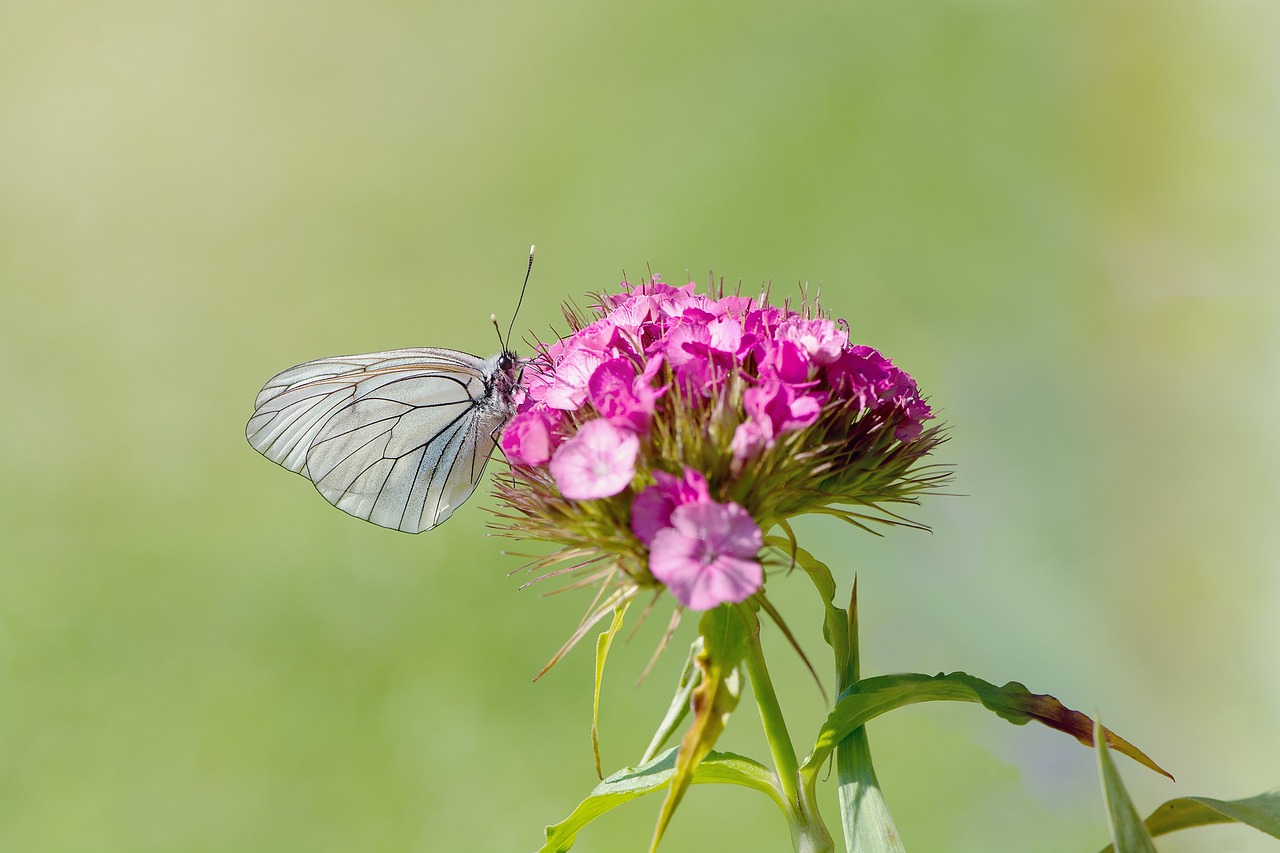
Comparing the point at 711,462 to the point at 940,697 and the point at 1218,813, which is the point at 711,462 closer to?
the point at 940,697

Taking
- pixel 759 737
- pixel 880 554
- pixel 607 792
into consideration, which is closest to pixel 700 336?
pixel 607 792

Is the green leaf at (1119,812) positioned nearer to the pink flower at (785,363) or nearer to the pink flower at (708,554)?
the pink flower at (708,554)

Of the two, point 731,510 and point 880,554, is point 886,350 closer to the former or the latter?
point 880,554

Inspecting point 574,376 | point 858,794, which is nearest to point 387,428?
point 574,376

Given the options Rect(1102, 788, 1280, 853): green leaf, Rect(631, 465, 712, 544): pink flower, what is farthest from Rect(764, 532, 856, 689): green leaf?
Rect(1102, 788, 1280, 853): green leaf

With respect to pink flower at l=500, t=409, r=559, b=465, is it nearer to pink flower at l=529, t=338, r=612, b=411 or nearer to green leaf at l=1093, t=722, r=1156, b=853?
pink flower at l=529, t=338, r=612, b=411
